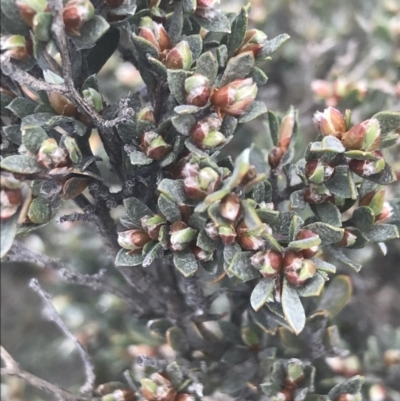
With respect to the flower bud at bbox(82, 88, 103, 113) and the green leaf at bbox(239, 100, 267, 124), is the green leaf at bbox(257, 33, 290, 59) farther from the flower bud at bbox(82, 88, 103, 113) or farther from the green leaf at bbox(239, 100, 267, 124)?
the flower bud at bbox(82, 88, 103, 113)

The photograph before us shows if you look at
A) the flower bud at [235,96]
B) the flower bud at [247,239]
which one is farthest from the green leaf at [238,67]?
the flower bud at [247,239]

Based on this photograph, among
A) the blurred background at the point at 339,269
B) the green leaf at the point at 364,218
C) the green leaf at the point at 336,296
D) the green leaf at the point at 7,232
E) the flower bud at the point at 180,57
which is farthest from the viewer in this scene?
the blurred background at the point at 339,269

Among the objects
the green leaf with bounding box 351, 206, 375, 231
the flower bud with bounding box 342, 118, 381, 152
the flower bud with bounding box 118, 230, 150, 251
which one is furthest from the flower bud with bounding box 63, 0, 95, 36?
the green leaf with bounding box 351, 206, 375, 231

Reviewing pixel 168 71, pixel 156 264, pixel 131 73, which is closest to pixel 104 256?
pixel 156 264

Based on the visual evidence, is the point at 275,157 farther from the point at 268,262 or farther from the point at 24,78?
the point at 24,78

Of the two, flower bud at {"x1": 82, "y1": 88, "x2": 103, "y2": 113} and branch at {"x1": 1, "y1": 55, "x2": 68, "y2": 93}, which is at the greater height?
branch at {"x1": 1, "y1": 55, "x2": 68, "y2": 93}

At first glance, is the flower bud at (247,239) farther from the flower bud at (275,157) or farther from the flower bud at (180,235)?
the flower bud at (275,157)
